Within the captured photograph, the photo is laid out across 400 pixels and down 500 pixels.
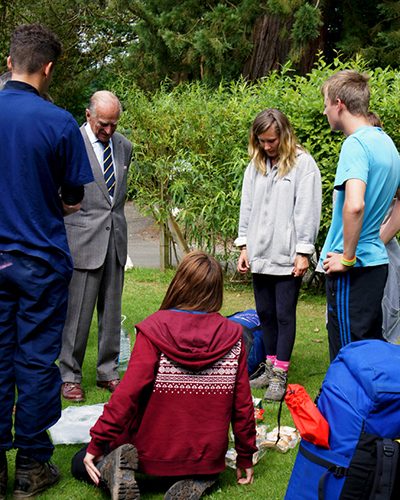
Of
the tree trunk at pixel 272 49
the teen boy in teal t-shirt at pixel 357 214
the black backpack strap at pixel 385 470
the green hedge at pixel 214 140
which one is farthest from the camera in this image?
the tree trunk at pixel 272 49

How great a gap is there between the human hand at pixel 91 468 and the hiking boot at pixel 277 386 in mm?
1928

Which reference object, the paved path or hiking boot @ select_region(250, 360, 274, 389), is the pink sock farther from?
the paved path

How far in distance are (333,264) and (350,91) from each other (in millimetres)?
914

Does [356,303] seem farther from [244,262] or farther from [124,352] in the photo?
[124,352]

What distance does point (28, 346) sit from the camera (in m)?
3.80

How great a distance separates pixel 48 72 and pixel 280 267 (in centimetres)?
231

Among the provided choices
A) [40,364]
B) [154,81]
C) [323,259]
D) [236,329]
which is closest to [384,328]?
[323,259]

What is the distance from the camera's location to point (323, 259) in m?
4.45

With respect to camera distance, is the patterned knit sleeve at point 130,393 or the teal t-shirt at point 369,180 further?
the teal t-shirt at point 369,180

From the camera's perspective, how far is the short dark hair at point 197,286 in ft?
12.6

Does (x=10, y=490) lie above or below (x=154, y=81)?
below

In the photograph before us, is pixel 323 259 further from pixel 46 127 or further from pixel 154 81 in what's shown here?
pixel 154 81

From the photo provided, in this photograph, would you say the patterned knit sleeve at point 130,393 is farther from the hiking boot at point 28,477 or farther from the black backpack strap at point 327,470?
the black backpack strap at point 327,470

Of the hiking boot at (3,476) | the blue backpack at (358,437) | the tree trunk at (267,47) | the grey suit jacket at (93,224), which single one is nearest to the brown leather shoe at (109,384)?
the grey suit jacket at (93,224)
